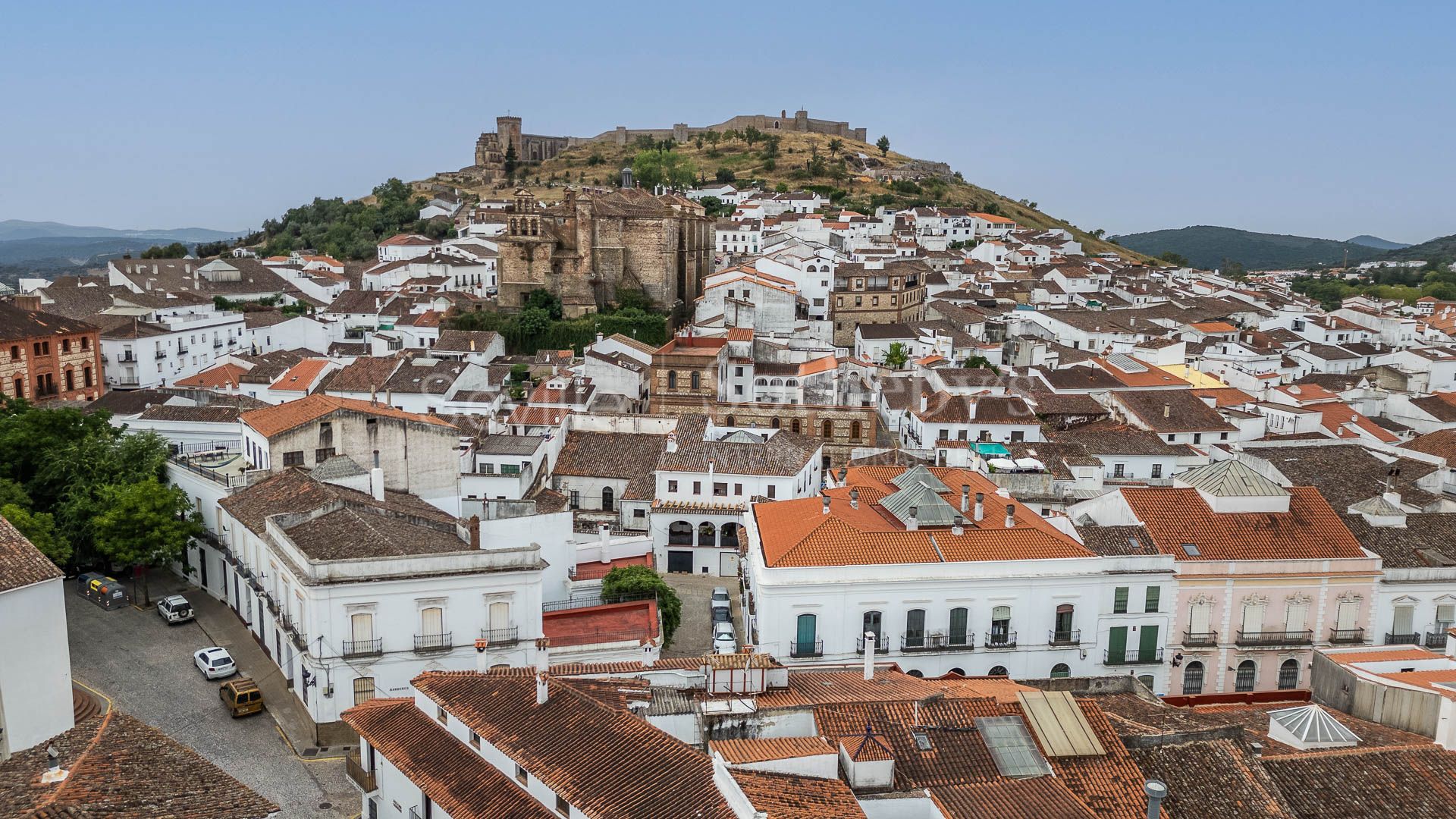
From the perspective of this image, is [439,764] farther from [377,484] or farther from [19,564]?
[377,484]

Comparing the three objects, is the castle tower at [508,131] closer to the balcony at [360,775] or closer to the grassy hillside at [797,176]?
the grassy hillside at [797,176]

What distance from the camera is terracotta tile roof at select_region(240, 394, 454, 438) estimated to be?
33.5 meters

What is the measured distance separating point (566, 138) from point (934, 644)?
524ft

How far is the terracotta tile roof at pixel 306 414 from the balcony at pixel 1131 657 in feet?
70.7

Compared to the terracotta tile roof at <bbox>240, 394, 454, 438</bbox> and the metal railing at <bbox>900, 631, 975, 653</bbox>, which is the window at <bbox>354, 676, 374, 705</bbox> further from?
the metal railing at <bbox>900, 631, 975, 653</bbox>

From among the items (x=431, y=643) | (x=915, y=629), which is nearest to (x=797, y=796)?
(x=431, y=643)

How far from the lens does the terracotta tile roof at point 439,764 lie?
16297mm

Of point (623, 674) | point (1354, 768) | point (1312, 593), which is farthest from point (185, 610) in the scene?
point (1312, 593)

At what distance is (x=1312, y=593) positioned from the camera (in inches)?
1078

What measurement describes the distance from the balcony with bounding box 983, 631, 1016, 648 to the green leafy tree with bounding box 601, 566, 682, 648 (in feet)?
27.5

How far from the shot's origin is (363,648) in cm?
2372

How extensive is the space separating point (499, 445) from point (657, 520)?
23.1ft

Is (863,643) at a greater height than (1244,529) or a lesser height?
lesser

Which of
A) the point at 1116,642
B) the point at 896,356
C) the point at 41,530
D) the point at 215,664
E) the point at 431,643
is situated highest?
the point at 896,356
